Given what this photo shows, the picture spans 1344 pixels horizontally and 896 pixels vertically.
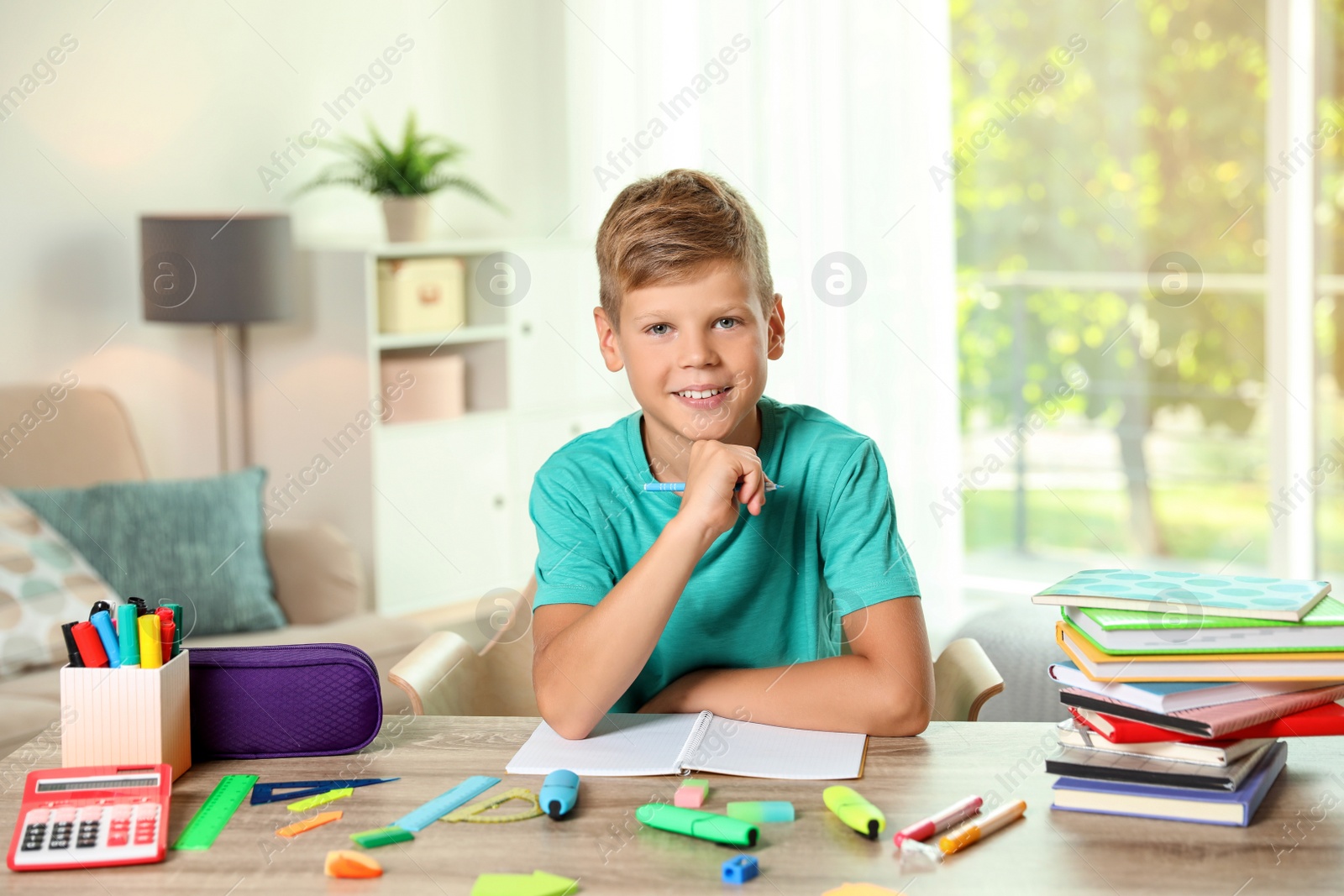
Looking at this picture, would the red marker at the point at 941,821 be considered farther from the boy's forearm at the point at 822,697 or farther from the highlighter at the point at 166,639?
the highlighter at the point at 166,639

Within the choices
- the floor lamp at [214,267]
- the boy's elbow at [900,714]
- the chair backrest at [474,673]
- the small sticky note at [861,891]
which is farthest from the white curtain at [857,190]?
the small sticky note at [861,891]

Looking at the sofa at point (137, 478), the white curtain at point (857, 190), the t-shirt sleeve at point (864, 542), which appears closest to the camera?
the t-shirt sleeve at point (864, 542)

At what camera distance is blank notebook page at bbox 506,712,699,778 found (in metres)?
1.09

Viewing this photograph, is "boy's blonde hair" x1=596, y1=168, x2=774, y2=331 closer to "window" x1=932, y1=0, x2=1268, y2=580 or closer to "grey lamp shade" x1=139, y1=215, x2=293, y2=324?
"grey lamp shade" x1=139, y1=215, x2=293, y2=324

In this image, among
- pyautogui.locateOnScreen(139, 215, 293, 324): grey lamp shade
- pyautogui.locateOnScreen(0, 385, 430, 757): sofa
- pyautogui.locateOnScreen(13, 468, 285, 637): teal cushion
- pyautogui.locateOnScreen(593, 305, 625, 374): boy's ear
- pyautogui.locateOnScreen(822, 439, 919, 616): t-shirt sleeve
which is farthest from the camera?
pyautogui.locateOnScreen(139, 215, 293, 324): grey lamp shade

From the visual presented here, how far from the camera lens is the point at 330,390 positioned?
382 cm

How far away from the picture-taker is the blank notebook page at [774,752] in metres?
1.07

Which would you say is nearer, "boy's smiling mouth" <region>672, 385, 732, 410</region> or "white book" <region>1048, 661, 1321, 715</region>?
"white book" <region>1048, 661, 1321, 715</region>

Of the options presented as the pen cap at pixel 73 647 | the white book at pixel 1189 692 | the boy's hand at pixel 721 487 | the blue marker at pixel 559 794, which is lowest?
the blue marker at pixel 559 794

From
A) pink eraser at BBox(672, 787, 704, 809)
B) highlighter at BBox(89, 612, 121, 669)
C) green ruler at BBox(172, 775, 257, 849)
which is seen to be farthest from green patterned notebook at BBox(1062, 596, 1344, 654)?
highlighter at BBox(89, 612, 121, 669)

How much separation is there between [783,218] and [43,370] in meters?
2.16

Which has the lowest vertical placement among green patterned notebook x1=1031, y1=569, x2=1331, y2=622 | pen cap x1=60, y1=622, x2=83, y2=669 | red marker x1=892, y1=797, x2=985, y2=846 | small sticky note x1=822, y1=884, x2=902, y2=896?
small sticky note x1=822, y1=884, x2=902, y2=896

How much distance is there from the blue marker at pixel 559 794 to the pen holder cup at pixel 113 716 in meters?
0.34

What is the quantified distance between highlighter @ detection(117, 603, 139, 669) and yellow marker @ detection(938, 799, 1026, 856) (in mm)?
685
